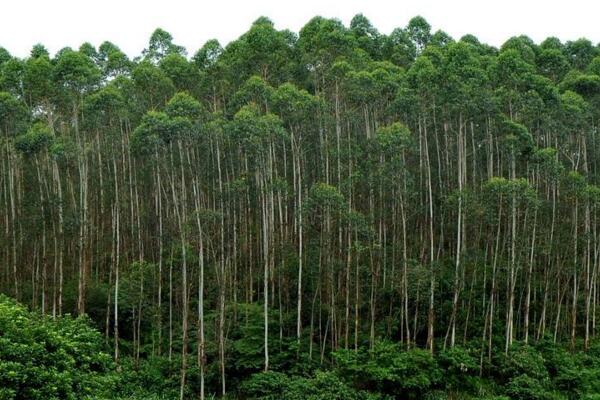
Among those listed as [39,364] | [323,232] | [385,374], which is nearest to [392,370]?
[385,374]

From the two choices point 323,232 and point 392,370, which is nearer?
point 392,370

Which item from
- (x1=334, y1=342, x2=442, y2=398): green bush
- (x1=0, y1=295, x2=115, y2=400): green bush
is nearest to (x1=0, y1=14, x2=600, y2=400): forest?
(x1=334, y1=342, x2=442, y2=398): green bush

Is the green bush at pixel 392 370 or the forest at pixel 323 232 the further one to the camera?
the forest at pixel 323 232

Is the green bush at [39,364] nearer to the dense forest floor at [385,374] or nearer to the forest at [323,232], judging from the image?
the forest at [323,232]

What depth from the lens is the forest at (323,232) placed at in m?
19.6

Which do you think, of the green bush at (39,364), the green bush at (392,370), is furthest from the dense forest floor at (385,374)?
the green bush at (39,364)

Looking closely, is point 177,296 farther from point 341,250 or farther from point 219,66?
point 219,66

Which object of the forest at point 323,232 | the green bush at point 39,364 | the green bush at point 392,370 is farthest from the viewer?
the forest at point 323,232

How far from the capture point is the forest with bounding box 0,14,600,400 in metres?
19.6

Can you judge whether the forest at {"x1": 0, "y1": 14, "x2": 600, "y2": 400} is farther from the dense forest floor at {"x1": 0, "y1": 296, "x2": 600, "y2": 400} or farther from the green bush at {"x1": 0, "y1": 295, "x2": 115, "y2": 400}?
the green bush at {"x1": 0, "y1": 295, "x2": 115, "y2": 400}

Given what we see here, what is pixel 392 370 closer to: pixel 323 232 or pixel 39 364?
pixel 323 232

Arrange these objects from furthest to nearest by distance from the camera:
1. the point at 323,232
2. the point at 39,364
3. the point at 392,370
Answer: the point at 323,232
the point at 392,370
the point at 39,364

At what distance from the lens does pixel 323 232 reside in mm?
21203

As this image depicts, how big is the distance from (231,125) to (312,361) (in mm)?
9561
